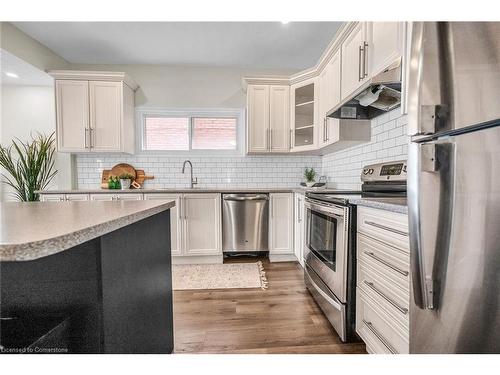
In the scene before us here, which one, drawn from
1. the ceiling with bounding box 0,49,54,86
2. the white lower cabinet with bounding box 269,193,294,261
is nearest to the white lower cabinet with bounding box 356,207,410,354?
the white lower cabinet with bounding box 269,193,294,261

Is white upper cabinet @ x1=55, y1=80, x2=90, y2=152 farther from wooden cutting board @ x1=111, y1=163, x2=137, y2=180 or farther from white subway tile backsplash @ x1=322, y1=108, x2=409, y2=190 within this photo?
white subway tile backsplash @ x1=322, y1=108, x2=409, y2=190

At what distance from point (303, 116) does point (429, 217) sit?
278 cm

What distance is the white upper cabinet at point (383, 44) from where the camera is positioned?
153 cm

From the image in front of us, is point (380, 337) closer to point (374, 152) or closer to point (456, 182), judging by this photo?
point (456, 182)

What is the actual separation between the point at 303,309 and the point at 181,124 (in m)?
3.04

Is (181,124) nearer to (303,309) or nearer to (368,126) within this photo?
(368,126)

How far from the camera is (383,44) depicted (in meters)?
1.69

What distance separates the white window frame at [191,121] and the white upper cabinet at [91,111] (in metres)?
0.36

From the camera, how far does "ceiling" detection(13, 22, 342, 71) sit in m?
2.72

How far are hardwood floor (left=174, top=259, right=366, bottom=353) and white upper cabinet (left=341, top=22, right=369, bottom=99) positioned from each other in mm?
1835

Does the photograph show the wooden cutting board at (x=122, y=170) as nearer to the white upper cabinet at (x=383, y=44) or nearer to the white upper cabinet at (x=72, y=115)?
the white upper cabinet at (x=72, y=115)
